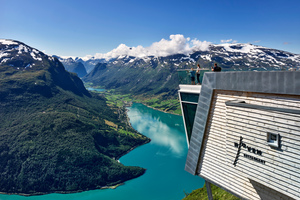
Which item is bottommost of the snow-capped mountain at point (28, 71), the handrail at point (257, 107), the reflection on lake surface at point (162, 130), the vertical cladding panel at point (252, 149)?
the reflection on lake surface at point (162, 130)

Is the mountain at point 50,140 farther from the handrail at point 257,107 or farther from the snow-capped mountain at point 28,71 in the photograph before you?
the handrail at point 257,107

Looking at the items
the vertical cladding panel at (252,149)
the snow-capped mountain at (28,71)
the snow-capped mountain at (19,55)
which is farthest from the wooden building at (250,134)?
the snow-capped mountain at (19,55)

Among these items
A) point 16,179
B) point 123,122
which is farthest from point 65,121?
point 123,122

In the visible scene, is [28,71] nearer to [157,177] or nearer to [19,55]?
[19,55]

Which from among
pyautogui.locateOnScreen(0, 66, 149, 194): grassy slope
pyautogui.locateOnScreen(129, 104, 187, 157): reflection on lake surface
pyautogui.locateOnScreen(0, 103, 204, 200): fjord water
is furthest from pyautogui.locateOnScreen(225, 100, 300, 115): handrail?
pyautogui.locateOnScreen(129, 104, 187, 157): reflection on lake surface

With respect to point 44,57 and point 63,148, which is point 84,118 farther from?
point 44,57

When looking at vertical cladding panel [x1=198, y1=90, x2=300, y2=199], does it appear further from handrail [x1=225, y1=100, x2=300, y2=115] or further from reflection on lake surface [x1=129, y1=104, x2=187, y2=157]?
reflection on lake surface [x1=129, y1=104, x2=187, y2=157]

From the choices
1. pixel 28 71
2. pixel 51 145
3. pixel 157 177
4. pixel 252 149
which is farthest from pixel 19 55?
pixel 252 149
